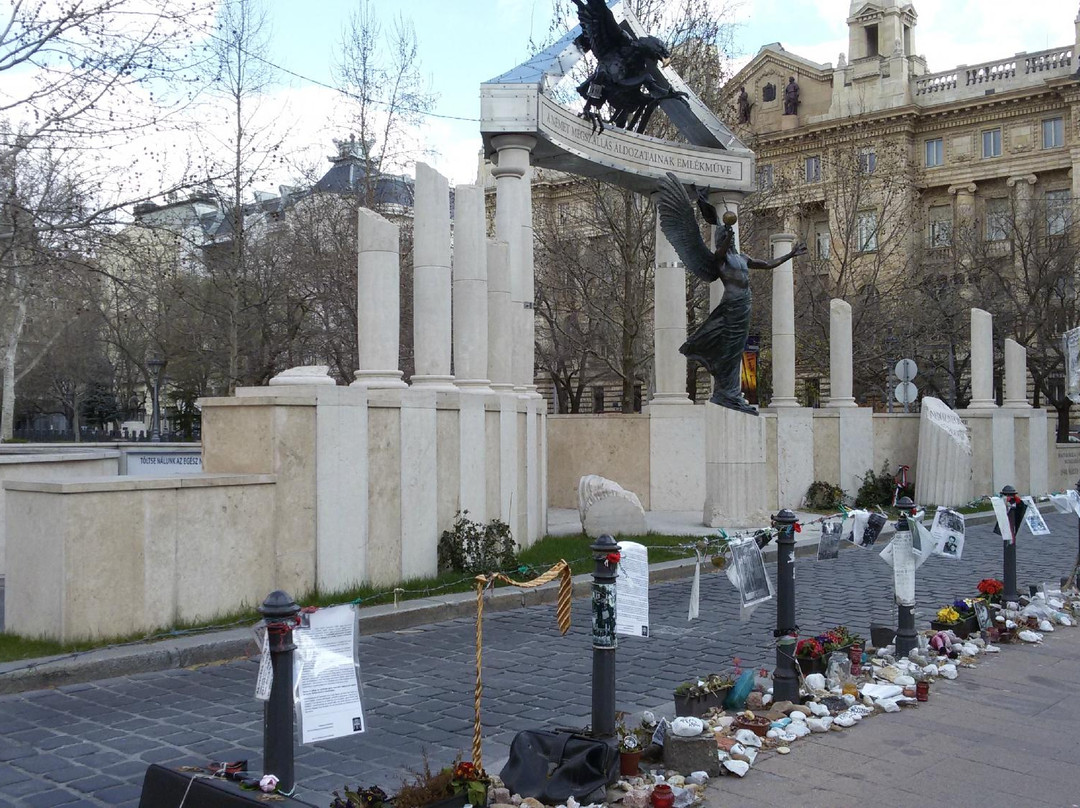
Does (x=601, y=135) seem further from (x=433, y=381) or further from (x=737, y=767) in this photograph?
(x=737, y=767)

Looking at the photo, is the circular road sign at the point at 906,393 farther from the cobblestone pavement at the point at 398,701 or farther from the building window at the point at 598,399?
the building window at the point at 598,399

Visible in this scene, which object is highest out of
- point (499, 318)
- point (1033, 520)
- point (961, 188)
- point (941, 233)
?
point (961, 188)

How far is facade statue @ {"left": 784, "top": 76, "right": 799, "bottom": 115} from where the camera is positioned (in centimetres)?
5750

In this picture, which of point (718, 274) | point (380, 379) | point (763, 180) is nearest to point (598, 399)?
point (763, 180)

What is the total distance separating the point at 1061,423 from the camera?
40.8 meters

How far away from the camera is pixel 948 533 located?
28.3ft

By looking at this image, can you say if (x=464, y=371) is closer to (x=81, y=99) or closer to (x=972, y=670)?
(x=81, y=99)

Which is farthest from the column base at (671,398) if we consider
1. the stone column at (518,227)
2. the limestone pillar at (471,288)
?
the limestone pillar at (471,288)

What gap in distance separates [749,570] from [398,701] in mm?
2739

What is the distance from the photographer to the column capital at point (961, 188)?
50500 mm

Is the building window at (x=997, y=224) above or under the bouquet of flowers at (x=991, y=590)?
above

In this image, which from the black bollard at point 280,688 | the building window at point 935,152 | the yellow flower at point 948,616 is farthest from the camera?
the building window at point 935,152

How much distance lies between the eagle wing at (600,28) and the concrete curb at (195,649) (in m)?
10.8

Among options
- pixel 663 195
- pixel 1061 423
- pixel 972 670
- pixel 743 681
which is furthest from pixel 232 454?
pixel 1061 423
